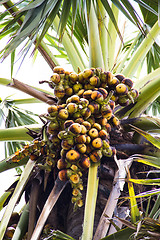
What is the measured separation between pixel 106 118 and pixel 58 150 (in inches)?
11.7

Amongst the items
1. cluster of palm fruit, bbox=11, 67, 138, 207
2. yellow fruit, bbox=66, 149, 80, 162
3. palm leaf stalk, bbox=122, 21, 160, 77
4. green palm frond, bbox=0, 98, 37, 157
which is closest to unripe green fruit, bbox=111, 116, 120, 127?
cluster of palm fruit, bbox=11, 67, 138, 207

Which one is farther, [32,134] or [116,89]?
[32,134]

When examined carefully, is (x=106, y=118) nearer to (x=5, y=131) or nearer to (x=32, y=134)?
(x=32, y=134)

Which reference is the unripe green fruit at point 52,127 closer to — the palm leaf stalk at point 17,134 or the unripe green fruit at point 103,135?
the unripe green fruit at point 103,135

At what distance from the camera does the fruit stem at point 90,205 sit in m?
1.21

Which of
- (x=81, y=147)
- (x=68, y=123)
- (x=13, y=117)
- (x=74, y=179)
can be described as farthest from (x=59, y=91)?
(x=13, y=117)

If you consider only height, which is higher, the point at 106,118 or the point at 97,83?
the point at 97,83

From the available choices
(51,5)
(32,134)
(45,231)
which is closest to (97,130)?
(32,134)

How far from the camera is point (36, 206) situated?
63.8 inches

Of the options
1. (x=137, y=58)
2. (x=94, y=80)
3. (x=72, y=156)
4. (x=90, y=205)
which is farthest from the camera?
(x=137, y=58)

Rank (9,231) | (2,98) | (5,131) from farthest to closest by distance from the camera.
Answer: (2,98)
(5,131)
(9,231)

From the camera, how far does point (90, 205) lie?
1289 millimetres

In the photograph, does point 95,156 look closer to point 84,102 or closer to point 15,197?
point 84,102

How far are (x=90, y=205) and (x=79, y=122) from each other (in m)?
0.39
